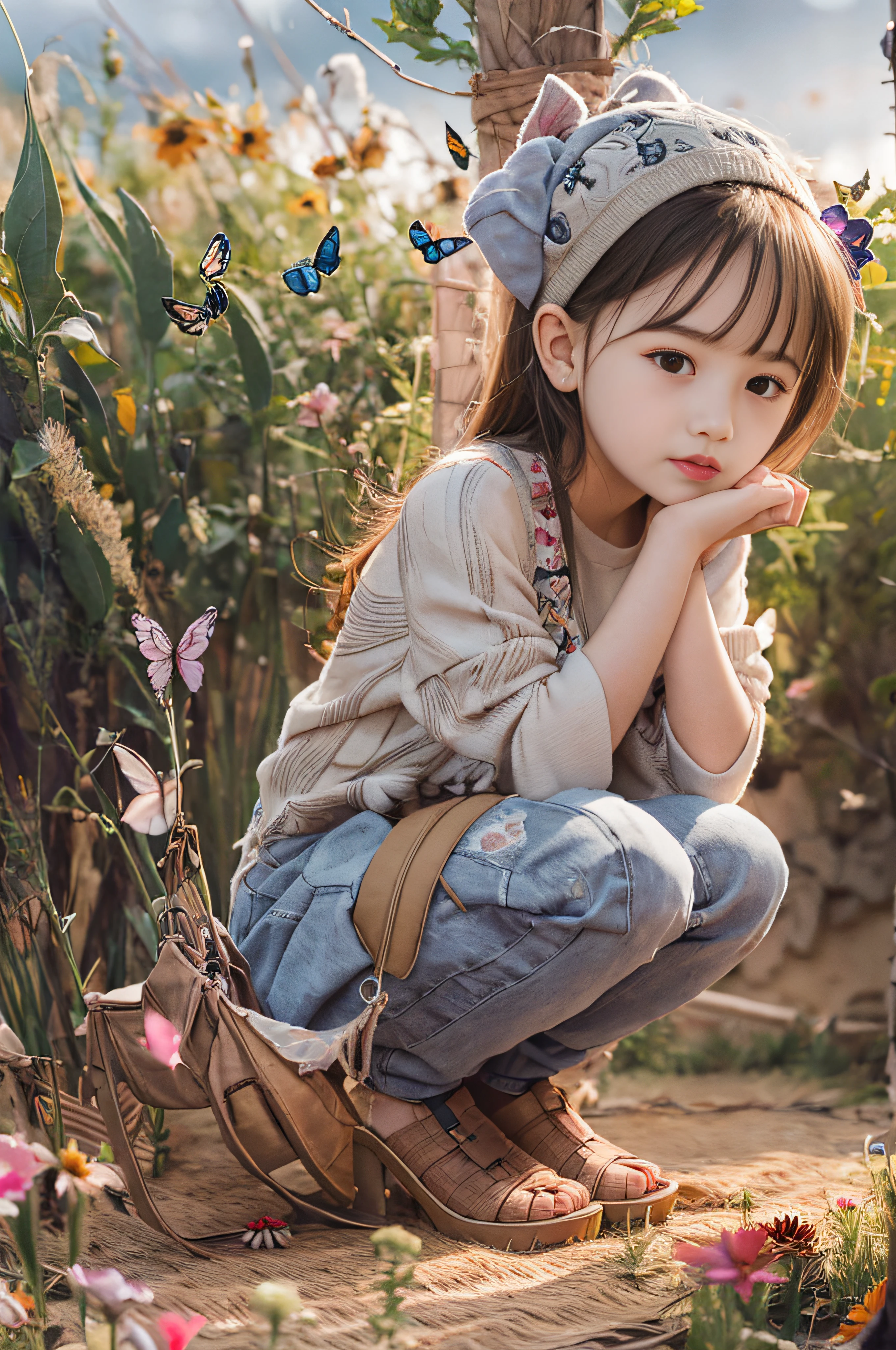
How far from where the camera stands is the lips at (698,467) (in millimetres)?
1247

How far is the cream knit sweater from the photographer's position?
1.23m

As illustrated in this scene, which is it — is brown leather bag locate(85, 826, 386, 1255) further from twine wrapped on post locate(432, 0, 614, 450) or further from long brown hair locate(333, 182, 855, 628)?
twine wrapped on post locate(432, 0, 614, 450)

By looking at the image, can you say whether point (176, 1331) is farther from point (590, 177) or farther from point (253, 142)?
point (253, 142)

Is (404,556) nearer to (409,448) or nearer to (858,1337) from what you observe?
(409,448)

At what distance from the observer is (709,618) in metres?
1.33

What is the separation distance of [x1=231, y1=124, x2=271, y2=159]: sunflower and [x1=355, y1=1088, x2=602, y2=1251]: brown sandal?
2.04 meters

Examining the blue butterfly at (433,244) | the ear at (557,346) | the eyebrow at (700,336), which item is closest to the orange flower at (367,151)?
the blue butterfly at (433,244)

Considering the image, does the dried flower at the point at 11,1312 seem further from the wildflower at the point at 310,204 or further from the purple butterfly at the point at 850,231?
the wildflower at the point at 310,204

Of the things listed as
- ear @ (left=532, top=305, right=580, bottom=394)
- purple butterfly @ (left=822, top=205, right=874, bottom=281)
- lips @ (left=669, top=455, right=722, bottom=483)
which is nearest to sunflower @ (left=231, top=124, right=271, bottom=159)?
ear @ (left=532, top=305, right=580, bottom=394)

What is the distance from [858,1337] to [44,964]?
3.31 feet

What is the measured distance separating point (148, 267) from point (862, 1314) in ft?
5.57

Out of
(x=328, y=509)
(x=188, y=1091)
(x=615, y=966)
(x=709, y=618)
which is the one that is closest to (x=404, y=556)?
(x=709, y=618)

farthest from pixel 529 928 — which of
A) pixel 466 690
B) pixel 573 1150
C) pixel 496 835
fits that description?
pixel 573 1150

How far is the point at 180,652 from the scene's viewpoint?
1.14 m
